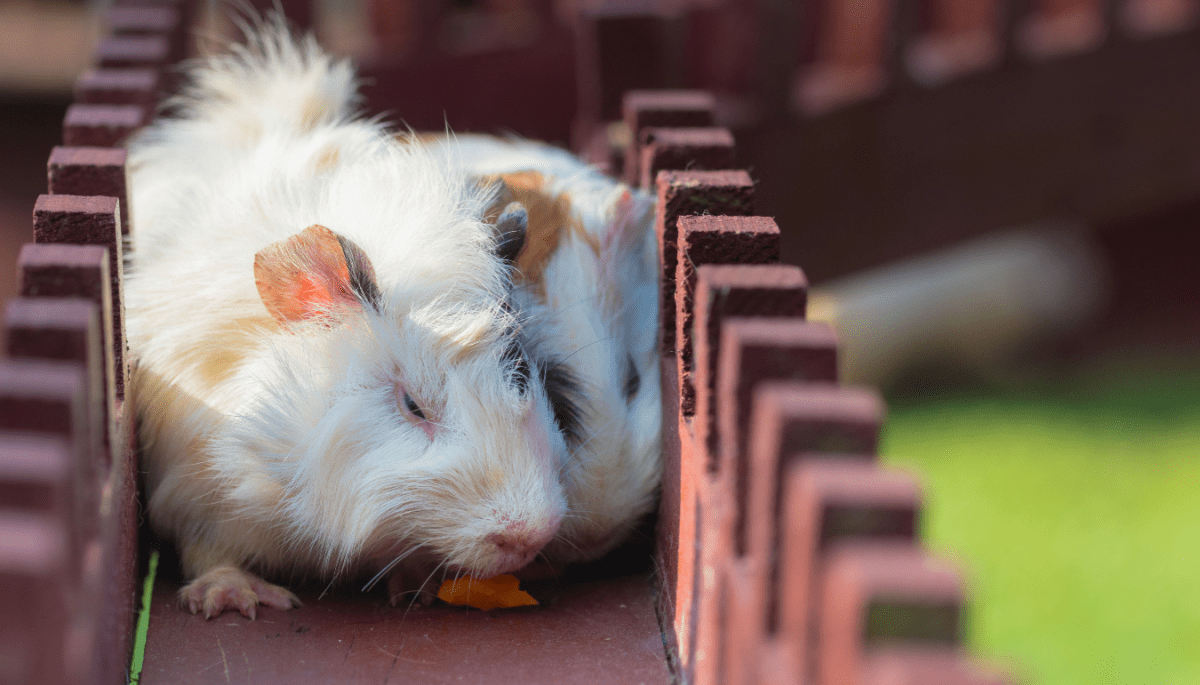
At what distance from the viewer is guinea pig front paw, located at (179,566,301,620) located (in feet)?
5.59

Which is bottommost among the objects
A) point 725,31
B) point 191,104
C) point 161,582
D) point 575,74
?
point 161,582

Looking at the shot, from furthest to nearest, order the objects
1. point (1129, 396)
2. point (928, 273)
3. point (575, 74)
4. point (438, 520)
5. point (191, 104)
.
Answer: point (928, 273)
point (1129, 396)
point (575, 74)
point (191, 104)
point (438, 520)

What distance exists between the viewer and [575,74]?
3758 millimetres

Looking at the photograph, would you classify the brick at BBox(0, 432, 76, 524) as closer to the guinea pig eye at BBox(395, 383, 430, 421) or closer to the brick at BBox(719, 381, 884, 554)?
the brick at BBox(719, 381, 884, 554)

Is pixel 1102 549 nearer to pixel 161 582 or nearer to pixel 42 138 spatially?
pixel 161 582

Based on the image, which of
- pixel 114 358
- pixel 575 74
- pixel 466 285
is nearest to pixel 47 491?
pixel 114 358

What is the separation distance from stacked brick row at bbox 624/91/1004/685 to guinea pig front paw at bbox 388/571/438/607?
368 millimetres

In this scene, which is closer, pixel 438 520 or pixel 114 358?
pixel 114 358

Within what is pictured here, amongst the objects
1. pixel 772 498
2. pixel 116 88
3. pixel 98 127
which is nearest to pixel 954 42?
pixel 116 88

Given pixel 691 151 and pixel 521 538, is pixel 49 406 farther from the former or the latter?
pixel 691 151

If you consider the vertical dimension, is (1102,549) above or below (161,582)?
below

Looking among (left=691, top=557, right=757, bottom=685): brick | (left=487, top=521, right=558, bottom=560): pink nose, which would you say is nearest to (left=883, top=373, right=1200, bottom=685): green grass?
(left=487, top=521, right=558, bottom=560): pink nose

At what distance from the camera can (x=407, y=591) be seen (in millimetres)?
1793

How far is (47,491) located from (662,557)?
3.28ft
